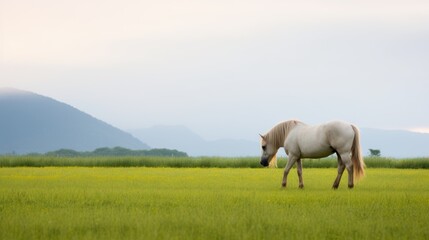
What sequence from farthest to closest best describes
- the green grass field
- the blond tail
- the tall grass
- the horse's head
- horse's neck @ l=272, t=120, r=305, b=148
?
1. the tall grass
2. the horse's head
3. horse's neck @ l=272, t=120, r=305, b=148
4. the blond tail
5. the green grass field

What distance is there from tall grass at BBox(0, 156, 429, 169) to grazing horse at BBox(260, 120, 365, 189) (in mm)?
17270

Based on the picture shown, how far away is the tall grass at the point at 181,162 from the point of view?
1448 inches

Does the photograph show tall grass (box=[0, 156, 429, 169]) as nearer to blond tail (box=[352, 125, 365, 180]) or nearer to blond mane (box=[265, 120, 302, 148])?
blond mane (box=[265, 120, 302, 148])

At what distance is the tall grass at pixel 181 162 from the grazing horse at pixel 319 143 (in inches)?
680

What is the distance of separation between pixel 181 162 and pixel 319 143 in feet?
65.9

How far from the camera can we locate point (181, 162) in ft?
121

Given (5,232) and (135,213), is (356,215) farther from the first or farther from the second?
(5,232)

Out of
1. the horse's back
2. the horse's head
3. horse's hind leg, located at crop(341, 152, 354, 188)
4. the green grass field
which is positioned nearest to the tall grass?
the horse's head

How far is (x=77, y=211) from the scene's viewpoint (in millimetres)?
10656

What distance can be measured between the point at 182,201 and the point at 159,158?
26038 millimetres

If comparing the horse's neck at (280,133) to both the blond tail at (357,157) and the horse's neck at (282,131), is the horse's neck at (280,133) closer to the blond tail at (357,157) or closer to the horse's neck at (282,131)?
the horse's neck at (282,131)

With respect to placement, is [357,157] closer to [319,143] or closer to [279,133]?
[319,143]

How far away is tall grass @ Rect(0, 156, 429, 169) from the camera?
121ft

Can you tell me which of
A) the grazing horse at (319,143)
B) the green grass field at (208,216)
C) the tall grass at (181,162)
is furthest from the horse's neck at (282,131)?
the tall grass at (181,162)
